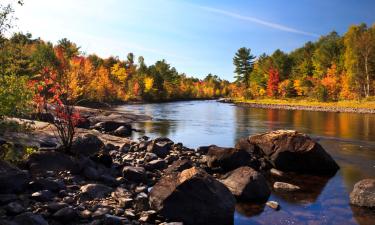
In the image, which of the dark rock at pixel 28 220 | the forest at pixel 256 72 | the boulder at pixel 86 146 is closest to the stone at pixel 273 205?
the dark rock at pixel 28 220

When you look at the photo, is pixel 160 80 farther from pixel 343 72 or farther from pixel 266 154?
pixel 266 154

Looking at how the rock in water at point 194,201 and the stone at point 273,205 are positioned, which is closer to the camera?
the rock in water at point 194,201

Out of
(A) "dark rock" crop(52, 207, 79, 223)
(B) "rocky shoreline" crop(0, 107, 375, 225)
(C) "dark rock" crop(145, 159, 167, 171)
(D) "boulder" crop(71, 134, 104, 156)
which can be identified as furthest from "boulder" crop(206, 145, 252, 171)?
(A) "dark rock" crop(52, 207, 79, 223)

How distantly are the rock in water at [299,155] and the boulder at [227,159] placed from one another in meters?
1.88

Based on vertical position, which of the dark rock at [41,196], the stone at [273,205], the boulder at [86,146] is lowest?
the stone at [273,205]

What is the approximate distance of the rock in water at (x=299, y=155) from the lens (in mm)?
22328

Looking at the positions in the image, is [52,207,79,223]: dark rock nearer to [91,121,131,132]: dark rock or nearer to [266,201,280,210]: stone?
[266,201,280,210]: stone

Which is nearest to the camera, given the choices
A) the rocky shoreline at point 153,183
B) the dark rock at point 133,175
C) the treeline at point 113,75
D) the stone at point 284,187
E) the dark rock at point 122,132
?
the rocky shoreline at point 153,183

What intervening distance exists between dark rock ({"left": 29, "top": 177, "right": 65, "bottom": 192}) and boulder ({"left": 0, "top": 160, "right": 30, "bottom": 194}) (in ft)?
0.97

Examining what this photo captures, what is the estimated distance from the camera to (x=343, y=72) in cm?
10425

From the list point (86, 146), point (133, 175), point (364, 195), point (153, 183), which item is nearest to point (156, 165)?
point (153, 183)

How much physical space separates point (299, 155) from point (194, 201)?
37.0 feet

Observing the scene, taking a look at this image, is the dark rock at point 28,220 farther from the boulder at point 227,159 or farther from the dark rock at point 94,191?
the boulder at point 227,159

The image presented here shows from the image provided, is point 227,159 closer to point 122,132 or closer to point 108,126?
point 122,132
